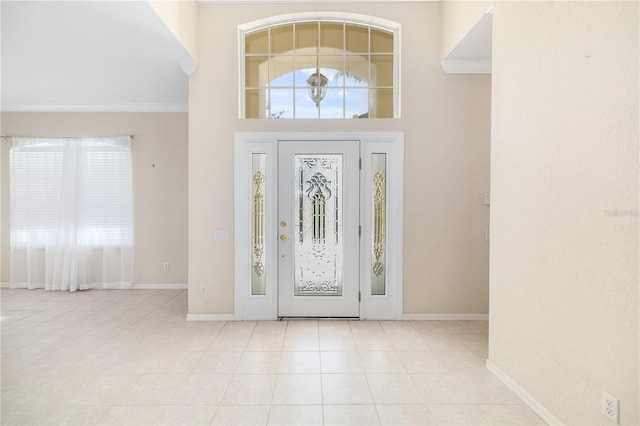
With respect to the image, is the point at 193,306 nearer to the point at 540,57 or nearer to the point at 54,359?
the point at 54,359

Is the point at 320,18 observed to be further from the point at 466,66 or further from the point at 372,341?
the point at 372,341

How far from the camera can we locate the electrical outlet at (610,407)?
172cm

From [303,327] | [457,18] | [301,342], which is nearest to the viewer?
[301,342]

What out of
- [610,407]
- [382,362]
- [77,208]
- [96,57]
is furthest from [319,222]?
[77,208]

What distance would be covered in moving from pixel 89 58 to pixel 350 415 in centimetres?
434

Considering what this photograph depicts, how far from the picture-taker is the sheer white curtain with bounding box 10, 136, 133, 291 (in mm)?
5543

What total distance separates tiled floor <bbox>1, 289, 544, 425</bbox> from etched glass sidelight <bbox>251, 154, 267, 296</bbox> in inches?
18.2

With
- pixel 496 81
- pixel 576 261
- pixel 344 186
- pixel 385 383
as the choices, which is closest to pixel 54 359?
Result: pixel 385 383

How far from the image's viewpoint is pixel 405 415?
88.5 inches

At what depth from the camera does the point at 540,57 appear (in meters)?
2.27

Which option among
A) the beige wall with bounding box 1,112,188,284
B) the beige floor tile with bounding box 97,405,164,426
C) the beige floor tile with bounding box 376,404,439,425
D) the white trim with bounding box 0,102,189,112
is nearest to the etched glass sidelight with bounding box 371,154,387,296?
the beige floor tile with bounding box 376,404,439,425

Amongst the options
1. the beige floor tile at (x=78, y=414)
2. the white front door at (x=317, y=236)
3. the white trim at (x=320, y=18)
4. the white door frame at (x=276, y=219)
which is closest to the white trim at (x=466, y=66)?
the white trim at (x=320, y=18)

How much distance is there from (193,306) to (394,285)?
7.40 ft

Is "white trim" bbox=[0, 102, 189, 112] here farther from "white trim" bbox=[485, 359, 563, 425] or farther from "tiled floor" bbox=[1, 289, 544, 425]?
"white trim" bbox=[485, 359, 563, 425]
